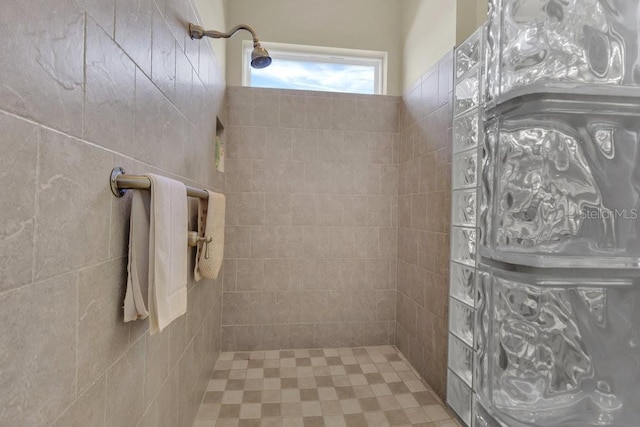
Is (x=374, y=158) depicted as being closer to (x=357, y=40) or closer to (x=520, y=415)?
(x=357, y=40)

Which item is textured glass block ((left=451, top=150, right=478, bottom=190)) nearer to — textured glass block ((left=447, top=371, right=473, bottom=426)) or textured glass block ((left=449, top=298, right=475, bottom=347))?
textured glass block ((left=449, top=298, right=475, bottom=347))

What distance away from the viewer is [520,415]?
0.57m

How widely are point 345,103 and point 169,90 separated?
1691 millimetres

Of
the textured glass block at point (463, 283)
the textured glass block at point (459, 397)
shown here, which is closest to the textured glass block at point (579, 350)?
the textured glass block at point (463, 283)

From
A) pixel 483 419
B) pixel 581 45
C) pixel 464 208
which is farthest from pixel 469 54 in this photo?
pixel 483 419

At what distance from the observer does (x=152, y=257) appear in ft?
2.76

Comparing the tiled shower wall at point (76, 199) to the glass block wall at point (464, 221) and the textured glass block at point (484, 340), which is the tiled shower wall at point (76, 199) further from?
the glass block wall at point (464, 221)

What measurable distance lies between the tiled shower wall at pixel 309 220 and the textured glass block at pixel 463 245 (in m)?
0.85

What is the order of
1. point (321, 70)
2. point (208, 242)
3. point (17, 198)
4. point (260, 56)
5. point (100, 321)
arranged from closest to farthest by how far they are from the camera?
1. point (17, 198)
2. point (100, 321)
3. point (208, 242)
4. point (260, 56)
5. point (321, 70)

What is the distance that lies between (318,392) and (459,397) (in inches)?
32.4

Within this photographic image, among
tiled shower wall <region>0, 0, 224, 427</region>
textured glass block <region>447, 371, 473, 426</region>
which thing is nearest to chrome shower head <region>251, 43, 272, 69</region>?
tiled shower wall <region>0, 0, 224, 427</region>

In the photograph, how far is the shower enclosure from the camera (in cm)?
54

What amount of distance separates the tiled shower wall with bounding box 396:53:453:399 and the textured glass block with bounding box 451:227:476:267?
64 millimetres

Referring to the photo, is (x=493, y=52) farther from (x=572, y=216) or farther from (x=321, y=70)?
(x=321, y=70)
